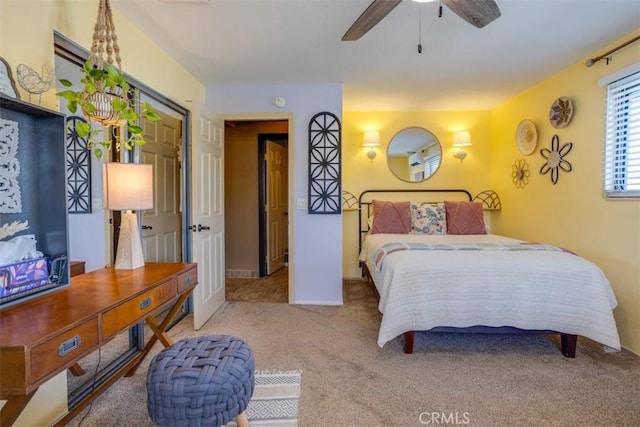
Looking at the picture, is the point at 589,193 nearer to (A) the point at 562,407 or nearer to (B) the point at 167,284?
(A) the point at 562,407

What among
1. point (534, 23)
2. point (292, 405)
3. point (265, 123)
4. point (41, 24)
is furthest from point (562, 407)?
point (265, 123)

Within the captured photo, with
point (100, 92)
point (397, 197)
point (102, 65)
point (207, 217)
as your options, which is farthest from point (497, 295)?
point (102, 65)

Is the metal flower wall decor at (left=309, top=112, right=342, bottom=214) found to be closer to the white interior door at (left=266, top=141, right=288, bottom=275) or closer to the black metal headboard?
the black metal headboard

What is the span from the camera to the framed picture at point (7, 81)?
1.29 m

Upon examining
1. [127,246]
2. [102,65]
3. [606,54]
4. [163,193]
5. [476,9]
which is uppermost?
[606,54]

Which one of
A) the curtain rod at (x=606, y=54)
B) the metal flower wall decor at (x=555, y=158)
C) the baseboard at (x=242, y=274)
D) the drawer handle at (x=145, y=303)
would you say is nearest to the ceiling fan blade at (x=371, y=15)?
the drawer handle at (x=145, y=303)

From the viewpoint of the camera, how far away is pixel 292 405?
1803 mm

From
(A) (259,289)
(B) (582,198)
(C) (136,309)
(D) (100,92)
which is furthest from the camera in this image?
(A) (259,289)

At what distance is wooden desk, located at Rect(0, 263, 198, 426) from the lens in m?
0.91

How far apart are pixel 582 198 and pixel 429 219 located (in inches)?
56.9

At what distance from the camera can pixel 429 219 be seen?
3855mm

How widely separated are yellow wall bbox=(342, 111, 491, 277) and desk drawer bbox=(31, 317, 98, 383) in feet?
11.6

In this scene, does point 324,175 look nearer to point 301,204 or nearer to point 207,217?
point 301,204

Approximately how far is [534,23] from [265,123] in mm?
3394
